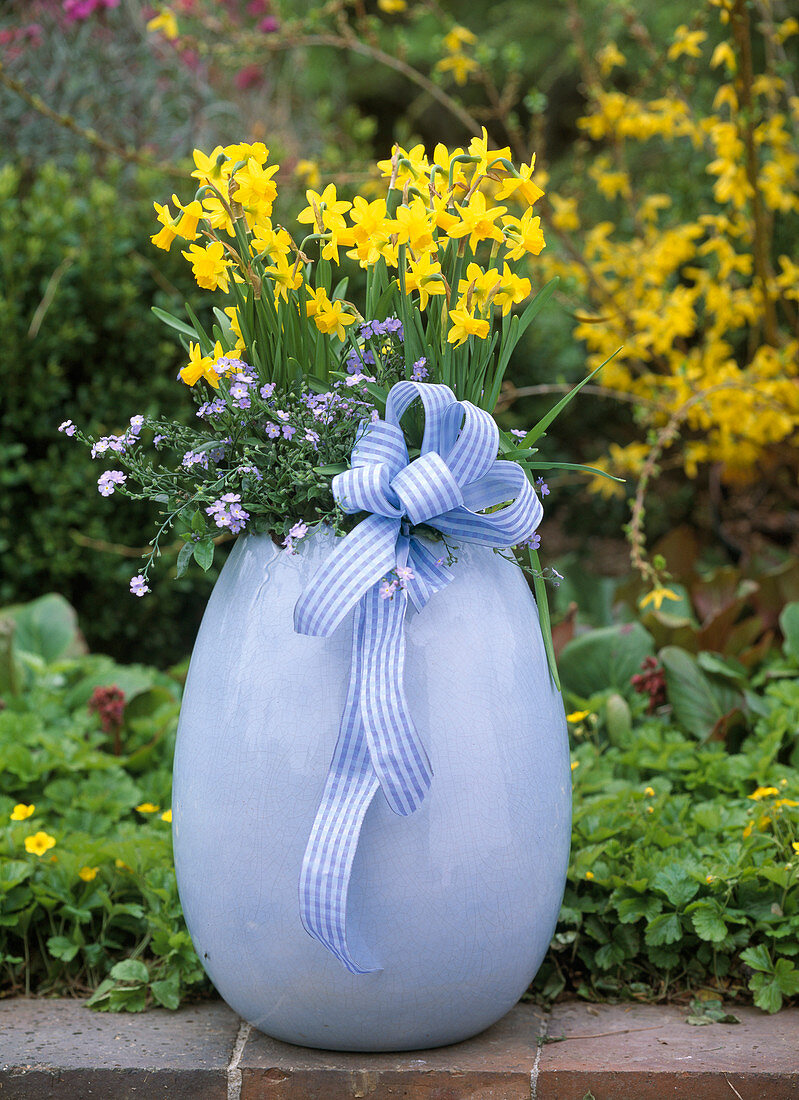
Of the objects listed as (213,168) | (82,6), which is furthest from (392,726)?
(82,6)

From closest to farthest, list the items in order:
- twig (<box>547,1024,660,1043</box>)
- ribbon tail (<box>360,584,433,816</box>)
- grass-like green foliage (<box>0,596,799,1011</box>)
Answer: ribbon tail (<box>360,584,433,816</box>) → twig (<box>547,1024,660,1043</box>) → grass-like green foliage (<box>0,596,799,1011</box>)

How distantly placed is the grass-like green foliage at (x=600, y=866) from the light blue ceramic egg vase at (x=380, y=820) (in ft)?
1.01

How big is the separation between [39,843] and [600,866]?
3.04ft

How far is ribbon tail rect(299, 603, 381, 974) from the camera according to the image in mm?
1258

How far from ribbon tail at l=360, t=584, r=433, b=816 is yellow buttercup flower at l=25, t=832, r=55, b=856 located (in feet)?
2.59

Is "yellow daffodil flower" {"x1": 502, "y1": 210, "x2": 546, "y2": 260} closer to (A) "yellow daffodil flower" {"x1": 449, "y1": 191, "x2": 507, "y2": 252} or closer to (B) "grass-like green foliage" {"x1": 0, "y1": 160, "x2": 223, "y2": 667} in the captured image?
(A) "yellow daffodil flower" {"x1": 449, "y1": 191, "x2": 507, "y2": 252}

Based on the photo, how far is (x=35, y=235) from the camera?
3.00m

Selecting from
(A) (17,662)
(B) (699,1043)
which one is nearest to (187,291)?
(A) (17,662)

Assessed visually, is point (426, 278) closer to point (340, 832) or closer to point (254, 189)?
point (254, 189)

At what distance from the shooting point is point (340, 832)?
50.2 inches

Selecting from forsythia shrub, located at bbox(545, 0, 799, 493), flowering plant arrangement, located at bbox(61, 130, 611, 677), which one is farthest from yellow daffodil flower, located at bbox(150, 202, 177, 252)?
forsythia shrub, located at bbox(545, 0, 799, 493)

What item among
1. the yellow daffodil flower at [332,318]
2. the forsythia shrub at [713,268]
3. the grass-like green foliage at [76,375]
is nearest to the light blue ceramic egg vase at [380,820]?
the yellow daffodil flower at [332,318]

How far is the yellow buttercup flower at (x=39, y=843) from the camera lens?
1.78 meters

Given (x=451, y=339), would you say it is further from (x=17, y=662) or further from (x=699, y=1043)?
(x=17, y=662)
